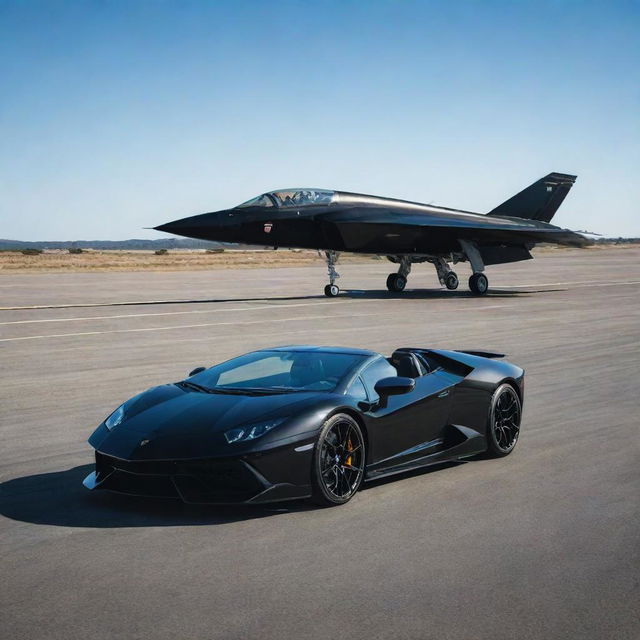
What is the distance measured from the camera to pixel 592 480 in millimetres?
7855

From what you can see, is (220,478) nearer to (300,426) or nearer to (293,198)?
(300,426)

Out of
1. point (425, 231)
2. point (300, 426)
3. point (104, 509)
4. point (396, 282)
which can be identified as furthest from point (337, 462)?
point (396, 282)

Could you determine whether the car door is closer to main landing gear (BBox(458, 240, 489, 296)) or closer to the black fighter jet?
the black fighter jet

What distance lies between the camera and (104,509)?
269 inches

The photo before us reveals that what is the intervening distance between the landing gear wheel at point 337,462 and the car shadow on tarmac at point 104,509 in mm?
161

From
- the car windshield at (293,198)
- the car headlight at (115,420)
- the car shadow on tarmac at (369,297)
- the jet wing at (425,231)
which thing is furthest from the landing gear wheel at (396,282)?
the car headlight at (115,420)

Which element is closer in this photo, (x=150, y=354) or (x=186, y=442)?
(x=186, y=442)

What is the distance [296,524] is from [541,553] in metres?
1.66

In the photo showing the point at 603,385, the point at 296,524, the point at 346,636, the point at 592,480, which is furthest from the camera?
the point at 603,385

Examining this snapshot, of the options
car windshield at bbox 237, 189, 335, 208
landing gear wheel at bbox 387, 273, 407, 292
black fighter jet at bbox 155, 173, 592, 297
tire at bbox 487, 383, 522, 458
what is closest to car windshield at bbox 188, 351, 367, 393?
tire at bbox 487, 383, 522, 458

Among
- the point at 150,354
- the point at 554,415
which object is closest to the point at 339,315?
the point at 150,354

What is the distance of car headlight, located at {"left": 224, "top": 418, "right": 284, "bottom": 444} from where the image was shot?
665 centimetres

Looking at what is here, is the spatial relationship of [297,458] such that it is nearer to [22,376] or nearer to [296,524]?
[296,524]

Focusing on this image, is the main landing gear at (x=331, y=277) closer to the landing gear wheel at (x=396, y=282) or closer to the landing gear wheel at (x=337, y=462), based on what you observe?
the landing gear wheel at (x=396, y=282)
